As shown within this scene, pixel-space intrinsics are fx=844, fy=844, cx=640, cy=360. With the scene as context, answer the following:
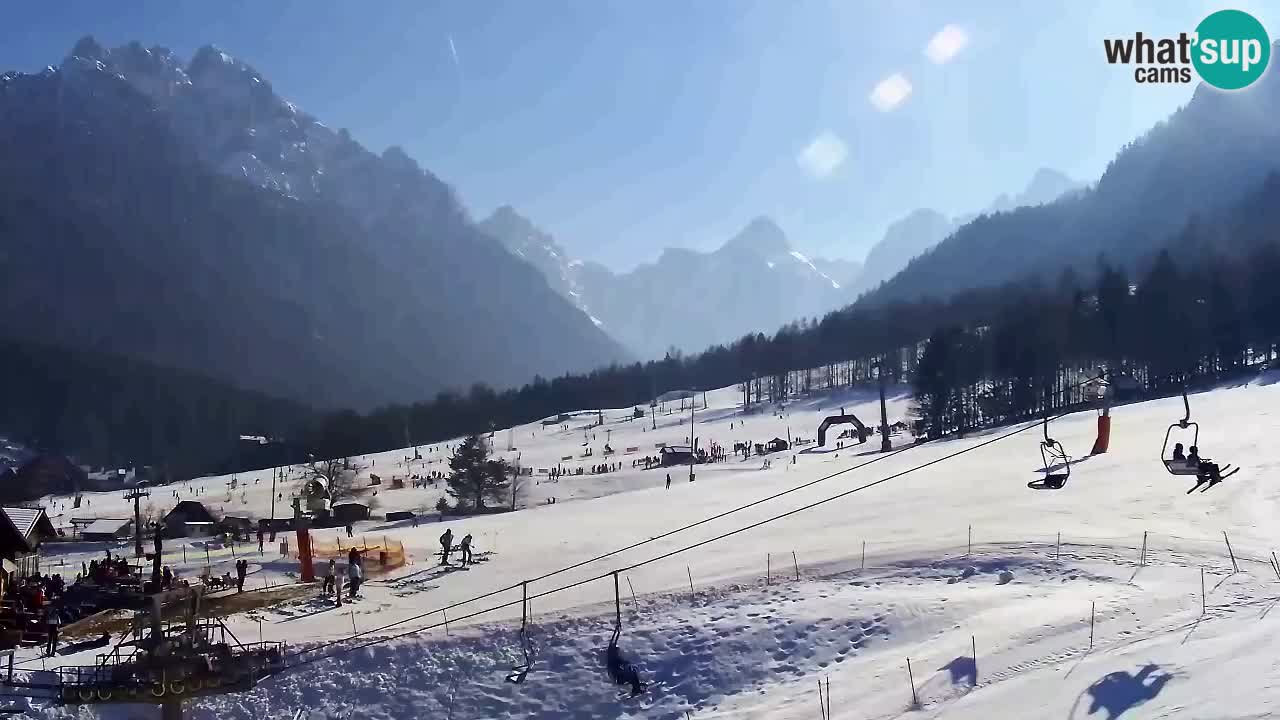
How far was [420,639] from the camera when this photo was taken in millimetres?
22594

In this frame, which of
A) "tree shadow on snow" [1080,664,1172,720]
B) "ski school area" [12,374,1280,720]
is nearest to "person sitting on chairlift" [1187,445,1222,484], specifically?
"ski school area" [12,374,1280,720]

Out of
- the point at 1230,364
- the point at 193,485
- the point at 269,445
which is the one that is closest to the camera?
the point at 1230,364

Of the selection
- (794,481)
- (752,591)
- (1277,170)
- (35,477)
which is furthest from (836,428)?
(1277,170)

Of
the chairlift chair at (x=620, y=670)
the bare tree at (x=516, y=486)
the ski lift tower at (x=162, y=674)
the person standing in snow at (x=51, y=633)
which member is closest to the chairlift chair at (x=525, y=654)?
the chairlift chair at (x=620, y=670)

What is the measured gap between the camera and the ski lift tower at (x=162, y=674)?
18.5 meters

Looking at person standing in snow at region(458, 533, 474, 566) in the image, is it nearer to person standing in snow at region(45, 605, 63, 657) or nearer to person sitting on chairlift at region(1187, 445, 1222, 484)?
person standing in snow at region(45, 605, 63, 657)

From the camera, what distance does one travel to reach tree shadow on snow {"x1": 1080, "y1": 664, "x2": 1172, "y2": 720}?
14.4 metres

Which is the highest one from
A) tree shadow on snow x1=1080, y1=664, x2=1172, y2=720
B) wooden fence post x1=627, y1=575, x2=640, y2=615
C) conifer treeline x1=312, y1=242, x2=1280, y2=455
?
conifer treeline x1=312, y1=242, x2=1280, y2=455

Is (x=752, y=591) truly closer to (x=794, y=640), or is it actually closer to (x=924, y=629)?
(x=794, y=640)

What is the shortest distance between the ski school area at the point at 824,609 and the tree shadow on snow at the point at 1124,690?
0.05 meters

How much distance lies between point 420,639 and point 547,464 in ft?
194

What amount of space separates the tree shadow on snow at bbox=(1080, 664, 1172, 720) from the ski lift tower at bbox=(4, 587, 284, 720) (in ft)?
59.8

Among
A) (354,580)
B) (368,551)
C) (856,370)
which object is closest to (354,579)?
(354,580)

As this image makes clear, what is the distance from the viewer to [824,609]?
21672 mm
